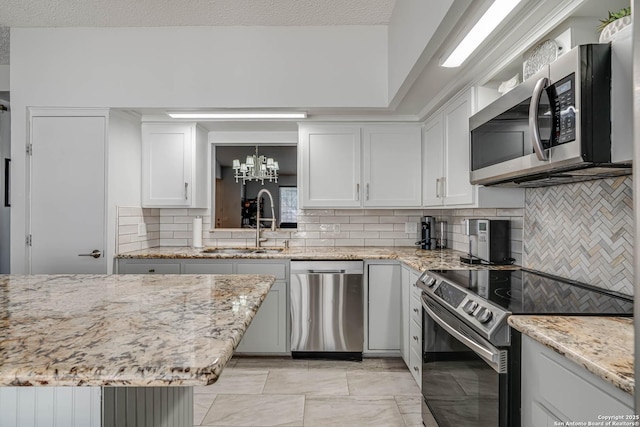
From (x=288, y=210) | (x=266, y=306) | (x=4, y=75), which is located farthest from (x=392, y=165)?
(x=4, y=75)

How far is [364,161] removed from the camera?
340 cm

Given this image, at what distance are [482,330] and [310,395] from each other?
158 cm

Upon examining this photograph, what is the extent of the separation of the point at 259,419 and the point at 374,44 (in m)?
2.82

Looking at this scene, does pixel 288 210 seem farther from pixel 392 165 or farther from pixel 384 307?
pixel 384 307

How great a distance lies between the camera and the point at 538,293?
5.23ft

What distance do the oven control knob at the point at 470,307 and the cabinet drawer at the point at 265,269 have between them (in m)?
1.83

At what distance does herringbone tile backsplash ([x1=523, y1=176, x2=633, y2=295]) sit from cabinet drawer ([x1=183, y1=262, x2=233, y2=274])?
220 cm

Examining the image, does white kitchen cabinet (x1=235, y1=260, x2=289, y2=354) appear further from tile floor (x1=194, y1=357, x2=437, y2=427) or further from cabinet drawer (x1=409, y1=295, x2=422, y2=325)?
cabinet drawer (x1=409, y1=295, x2=422, y2=325)

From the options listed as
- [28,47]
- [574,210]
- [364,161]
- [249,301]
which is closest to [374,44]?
[364,161]

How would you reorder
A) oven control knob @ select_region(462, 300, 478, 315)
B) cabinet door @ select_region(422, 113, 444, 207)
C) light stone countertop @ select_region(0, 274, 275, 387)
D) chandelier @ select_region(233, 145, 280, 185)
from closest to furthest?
light stone countertop @ select_region(0, 274, 275, 387), oven control knob @ select_region(462, 300, 478, 315), cabinet door @ select_region(422, 113, 444, 207), chandelier @ select_region(233, 145, 280, 185)

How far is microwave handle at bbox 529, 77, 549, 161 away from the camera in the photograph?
1394mm

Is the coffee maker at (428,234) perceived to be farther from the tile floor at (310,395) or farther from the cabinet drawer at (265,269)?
the cabinet drawer at (265,269)

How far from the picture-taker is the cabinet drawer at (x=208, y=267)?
3.10 metres

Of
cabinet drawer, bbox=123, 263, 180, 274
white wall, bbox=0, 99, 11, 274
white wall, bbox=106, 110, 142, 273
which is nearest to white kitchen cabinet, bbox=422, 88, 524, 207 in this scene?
cabinet drawer, bbox=123, 263, 180, 274
